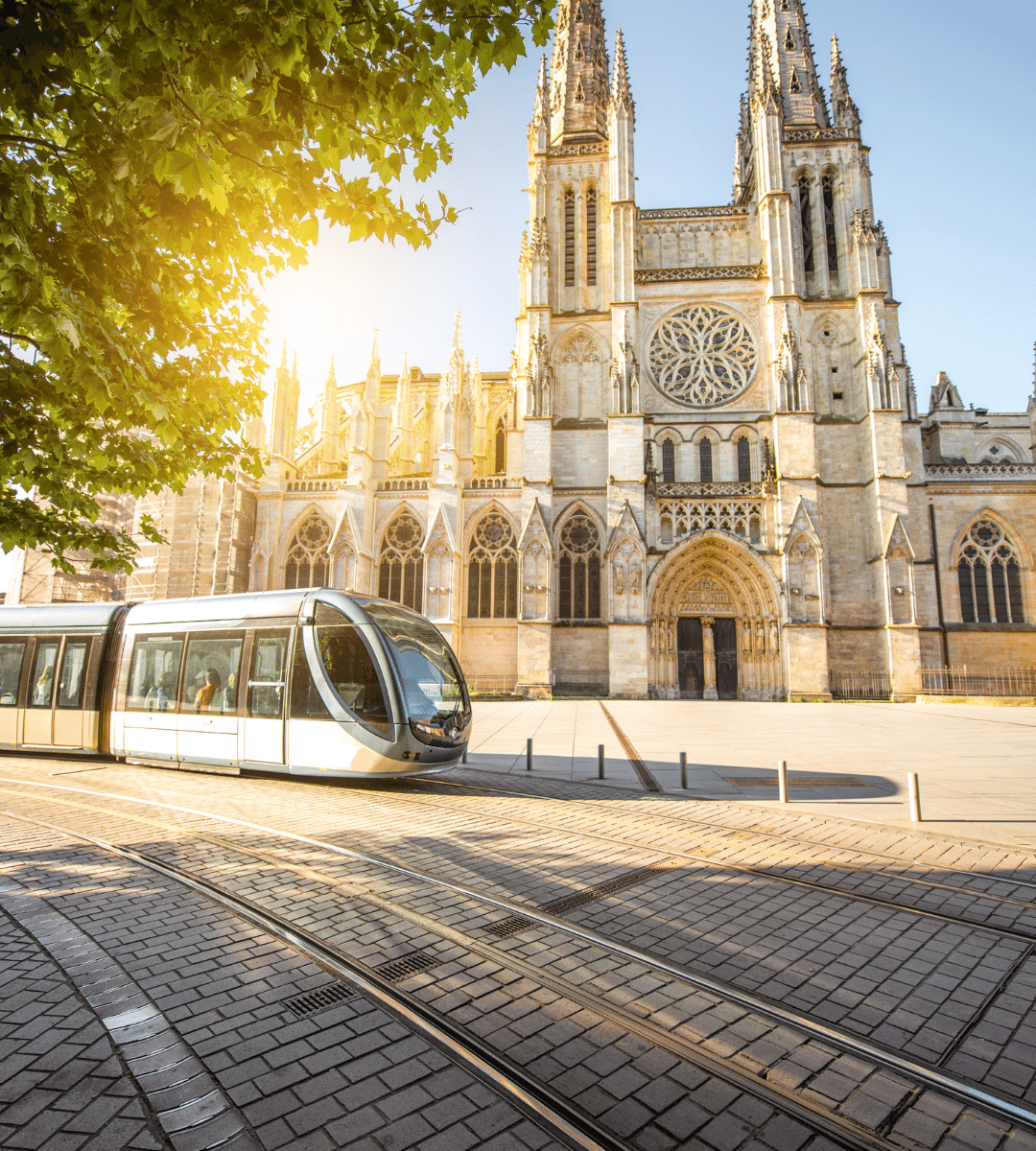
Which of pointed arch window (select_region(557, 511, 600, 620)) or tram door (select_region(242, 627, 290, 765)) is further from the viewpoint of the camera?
pointed arch window (select_region(557, 511, 600, 620))

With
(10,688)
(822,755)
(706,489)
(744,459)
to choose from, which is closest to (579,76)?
(744,459)

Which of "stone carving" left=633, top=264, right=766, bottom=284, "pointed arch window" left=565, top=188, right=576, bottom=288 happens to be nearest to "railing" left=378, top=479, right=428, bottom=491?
"pointed arch window" left=565, top=188, right=576, bottom=288

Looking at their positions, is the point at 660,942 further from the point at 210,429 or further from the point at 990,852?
the point at 210,429

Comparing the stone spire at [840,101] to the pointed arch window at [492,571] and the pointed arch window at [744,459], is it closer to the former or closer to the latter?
the pointed arch window at [744,459]

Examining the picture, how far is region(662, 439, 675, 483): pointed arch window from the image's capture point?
987 inches

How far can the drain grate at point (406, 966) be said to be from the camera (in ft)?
9.57

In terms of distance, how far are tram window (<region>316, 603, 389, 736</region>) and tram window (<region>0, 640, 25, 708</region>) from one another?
523cm

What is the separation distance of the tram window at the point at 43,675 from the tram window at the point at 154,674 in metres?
1.38

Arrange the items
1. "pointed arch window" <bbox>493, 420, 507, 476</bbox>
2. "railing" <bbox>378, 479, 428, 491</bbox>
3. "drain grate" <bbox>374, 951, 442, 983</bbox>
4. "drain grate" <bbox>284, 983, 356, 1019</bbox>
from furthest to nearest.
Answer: "pointed arch window" <bbox>493, 420, 507, 476</bbox> → "railing" <bbox>378, 479, 428, 491</bbox> → "drain grate" <bbox>374, 951, 442, 983</bbox> → "drain grate" <bbox>284, 983, 356, 1019</bbox>

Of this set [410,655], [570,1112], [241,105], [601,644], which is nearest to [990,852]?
[570,1112]

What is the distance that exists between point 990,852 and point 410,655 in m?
5.57

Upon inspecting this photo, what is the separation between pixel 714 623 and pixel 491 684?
862 centimetres

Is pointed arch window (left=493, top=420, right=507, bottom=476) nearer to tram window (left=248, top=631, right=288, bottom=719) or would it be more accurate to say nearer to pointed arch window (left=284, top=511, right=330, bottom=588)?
pointed arch window (left=284, top=511, right=330, bottom=588)

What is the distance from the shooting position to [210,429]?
221 inches
